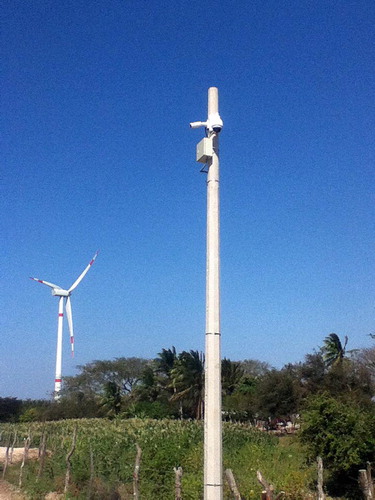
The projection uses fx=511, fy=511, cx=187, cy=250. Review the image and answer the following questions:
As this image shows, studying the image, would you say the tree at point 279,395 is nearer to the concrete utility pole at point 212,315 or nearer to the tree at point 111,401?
the tree at point 111,401

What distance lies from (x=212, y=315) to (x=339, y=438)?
35.8ft

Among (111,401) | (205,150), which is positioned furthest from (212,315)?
(111,401)

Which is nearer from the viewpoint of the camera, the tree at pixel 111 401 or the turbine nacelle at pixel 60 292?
the tree at pixel 111 401

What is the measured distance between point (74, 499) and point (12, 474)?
6209 millimetres

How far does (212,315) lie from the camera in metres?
5.90

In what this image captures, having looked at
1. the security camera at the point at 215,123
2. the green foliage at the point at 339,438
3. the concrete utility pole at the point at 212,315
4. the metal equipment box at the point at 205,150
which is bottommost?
the green foliage at the point at 339,438

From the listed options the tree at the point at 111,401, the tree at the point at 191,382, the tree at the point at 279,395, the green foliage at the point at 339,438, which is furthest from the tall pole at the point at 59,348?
the green foliage at the point at 339,438

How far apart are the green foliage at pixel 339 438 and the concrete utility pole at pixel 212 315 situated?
34.0 feet

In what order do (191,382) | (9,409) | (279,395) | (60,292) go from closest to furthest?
(279,395) < (191,382) < (60,292) < (9,409)

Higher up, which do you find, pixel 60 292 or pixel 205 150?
pixel 60 292

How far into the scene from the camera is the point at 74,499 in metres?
13.5

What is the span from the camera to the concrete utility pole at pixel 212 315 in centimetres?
544

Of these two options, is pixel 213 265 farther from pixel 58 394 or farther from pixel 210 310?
pixel 58 394

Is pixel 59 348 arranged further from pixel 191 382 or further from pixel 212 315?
pixel 212 315
